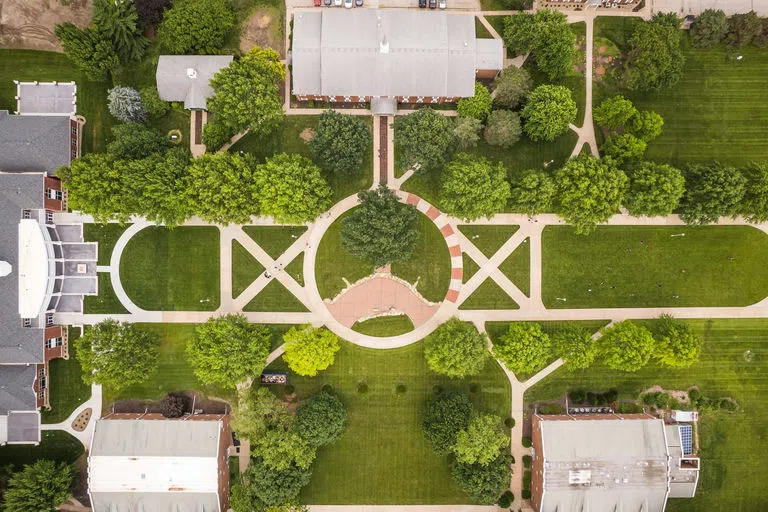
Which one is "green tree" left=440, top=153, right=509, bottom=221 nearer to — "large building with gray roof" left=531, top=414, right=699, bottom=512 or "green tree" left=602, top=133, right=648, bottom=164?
"green tree" left=602, top=133, right=648, bottom=164

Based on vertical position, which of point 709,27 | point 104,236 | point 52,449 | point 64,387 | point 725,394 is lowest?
point 52,449

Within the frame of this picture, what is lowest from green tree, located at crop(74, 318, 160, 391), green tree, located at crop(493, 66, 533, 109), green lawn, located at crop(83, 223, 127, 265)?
green tree, located at crop(74, 318, 160, 391)

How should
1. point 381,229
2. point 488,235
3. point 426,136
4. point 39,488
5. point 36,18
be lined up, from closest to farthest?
point 381,229, point 426,136, point 39,488, point 36,18, point 488,235

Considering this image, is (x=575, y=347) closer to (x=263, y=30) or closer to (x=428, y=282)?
(x=428, y=282)

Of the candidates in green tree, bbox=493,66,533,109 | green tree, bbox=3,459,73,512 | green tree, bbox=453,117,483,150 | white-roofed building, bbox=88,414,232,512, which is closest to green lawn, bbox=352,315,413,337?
white-roofed building, bbox=88,414,232,512

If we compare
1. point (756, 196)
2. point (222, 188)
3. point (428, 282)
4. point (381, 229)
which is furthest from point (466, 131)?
point (756, 196)

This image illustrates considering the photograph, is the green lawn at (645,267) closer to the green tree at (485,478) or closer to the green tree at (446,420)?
the green tree at (446,420)

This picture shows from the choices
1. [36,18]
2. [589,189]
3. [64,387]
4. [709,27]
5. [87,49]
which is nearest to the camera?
[589,189]
